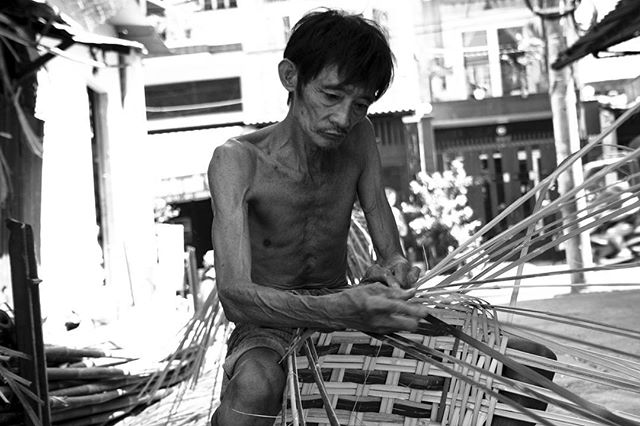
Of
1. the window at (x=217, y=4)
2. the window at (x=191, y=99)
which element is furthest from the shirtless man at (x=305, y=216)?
the window at (x=217, y=4)

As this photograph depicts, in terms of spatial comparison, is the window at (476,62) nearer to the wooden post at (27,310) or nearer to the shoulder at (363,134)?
the shoulder at (363,134)

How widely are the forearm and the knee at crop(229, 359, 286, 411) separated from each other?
8cm

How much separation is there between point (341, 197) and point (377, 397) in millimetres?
580

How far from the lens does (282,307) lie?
72.7 inches

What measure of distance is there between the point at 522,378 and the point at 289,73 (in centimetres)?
81

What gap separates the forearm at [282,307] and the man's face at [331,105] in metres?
0.37

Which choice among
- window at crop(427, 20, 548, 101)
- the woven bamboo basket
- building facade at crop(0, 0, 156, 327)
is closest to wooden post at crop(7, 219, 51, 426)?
the woven bamboo basket

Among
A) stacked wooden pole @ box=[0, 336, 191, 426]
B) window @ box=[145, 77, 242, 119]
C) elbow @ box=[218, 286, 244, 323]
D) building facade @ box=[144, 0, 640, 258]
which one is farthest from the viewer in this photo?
building facade @ box=[144, 0, 640, 258]

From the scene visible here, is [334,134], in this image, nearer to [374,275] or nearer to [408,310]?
[374,275]

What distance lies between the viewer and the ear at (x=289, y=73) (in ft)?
6.95

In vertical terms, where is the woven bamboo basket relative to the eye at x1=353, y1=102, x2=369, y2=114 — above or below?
below

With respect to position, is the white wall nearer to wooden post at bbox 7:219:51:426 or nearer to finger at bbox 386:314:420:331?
wooden post at bbox 7:219:51:426

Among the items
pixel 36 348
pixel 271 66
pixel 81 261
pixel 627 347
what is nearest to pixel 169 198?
pixel 271 66

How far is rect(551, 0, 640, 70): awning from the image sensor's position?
17.9ft
